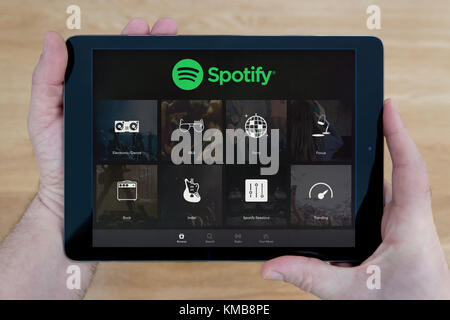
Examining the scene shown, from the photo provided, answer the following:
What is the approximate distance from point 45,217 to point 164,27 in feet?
1.35

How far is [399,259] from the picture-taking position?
0.58 m

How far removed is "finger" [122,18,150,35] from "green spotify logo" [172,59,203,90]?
0.18 m

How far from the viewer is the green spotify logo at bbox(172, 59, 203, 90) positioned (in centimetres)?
58

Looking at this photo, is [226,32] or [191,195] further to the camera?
[226,32]

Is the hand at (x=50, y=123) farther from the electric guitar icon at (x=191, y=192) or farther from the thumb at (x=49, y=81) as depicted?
the electric guitar icon at (x=191, y=192)

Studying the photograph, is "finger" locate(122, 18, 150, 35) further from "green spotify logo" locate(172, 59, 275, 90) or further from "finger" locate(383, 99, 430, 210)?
"finger" locate(383, 99, 430, 210)

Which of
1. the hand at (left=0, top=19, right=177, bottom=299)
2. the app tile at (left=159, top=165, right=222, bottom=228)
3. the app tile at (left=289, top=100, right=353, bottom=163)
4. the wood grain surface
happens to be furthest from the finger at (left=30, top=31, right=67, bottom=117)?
the app tile at (left=289, top=100, right=353, bottom=163)

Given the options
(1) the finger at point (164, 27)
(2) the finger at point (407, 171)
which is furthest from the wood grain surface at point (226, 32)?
(2) the finger at point (407, 171)

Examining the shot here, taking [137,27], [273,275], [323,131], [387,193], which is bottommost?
[273,275]

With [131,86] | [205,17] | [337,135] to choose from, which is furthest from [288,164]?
[205,17]

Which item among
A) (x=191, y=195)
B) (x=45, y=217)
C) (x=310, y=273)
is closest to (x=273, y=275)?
(x=310, y=273)

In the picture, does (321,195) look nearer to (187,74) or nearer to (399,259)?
(399,259)

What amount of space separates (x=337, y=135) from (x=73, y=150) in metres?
0.40
